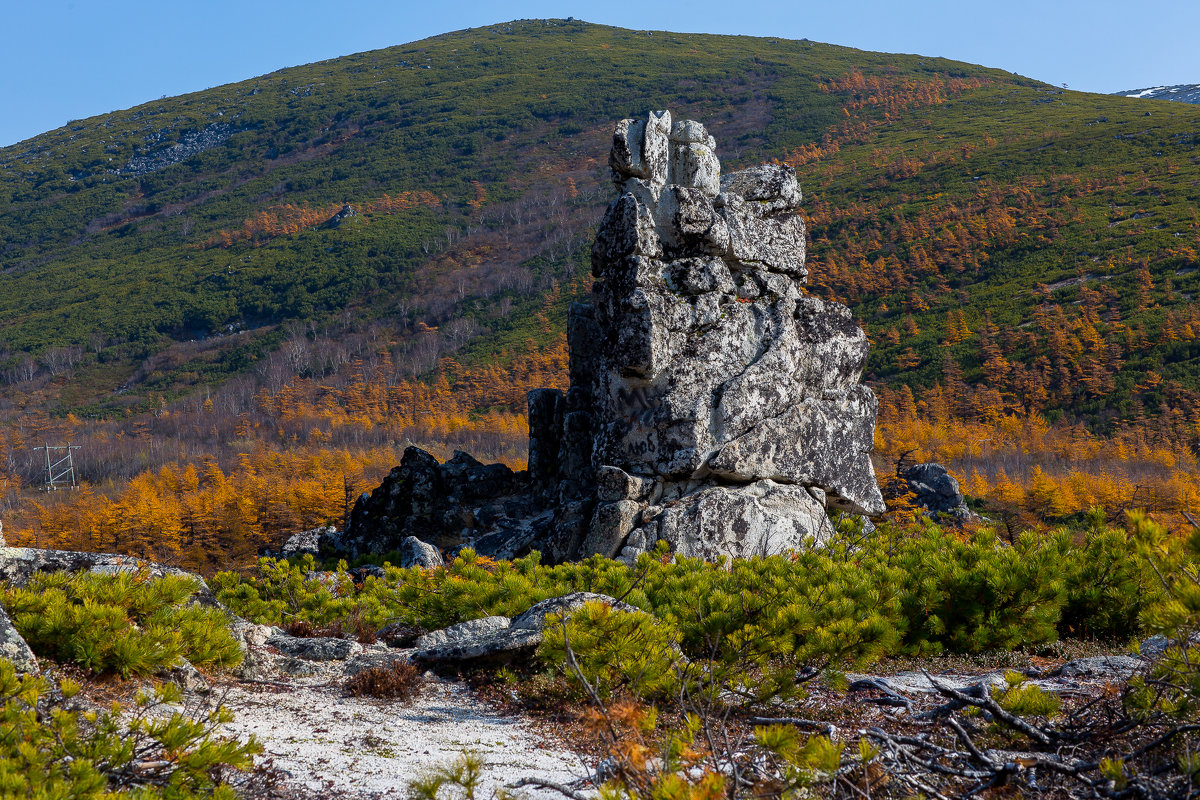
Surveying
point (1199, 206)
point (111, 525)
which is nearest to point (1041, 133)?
point (1199, 206)

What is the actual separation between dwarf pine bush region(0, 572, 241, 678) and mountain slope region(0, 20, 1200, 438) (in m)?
56.2

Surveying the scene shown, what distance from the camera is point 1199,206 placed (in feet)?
230

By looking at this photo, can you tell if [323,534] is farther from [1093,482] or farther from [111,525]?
[1093,482]

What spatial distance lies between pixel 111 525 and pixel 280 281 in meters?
77.9

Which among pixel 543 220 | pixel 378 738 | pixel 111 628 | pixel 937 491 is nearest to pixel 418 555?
pixel 111 628

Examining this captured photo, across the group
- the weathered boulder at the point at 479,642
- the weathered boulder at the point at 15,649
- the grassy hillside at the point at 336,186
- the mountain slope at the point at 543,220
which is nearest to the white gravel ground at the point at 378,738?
the weathered boulder at the point at 479,642

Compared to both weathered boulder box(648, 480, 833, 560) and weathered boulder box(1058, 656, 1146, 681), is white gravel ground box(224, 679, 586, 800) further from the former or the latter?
weathered boulder box(648, 480, 833, 560)

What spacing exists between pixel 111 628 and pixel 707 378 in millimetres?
10448

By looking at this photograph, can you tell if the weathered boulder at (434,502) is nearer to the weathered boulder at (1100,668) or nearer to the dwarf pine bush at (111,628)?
the dwarf pine bush at (111,628)

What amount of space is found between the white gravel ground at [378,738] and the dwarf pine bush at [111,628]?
0.45 meters

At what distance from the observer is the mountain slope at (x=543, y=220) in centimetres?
6419

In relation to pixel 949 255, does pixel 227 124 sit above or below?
above

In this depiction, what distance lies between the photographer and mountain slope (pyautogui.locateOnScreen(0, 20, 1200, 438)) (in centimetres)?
6419

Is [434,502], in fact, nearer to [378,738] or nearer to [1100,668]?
[378,738]
